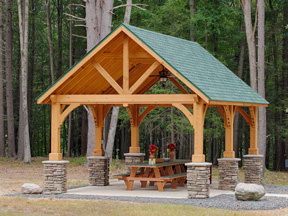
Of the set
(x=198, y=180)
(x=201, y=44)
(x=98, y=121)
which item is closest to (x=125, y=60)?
(x=98, y=121)

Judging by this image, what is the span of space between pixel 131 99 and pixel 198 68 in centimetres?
215

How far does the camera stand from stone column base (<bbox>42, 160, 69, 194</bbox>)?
41.7 ft

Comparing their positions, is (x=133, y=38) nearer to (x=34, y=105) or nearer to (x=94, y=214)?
(x=94, y=214)

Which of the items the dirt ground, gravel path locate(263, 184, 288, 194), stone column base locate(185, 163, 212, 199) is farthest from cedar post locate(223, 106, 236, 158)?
the dirt ground

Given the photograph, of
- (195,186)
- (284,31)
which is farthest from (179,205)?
(284,31)

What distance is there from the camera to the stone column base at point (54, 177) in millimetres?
12695

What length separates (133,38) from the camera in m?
12.1

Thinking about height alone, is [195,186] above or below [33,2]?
below

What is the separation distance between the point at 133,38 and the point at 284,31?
51.2 ft

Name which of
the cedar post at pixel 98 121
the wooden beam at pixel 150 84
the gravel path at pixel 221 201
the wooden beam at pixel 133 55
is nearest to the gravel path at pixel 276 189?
the gravel path at pixel 221 201

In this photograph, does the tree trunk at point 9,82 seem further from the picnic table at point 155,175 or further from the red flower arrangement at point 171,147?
the picnic table at point 155,175

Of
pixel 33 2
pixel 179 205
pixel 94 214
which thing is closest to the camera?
pixel 94 214

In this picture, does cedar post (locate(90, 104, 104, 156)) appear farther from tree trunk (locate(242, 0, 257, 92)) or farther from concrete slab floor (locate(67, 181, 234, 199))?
tree trunk (locate(242, 0, 257, 92))

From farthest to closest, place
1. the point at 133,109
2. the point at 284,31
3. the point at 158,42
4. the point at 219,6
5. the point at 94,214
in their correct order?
the point at 284,31
the point at 219,6
the point at 133,109
the point at 158,42
the point at 94,214
